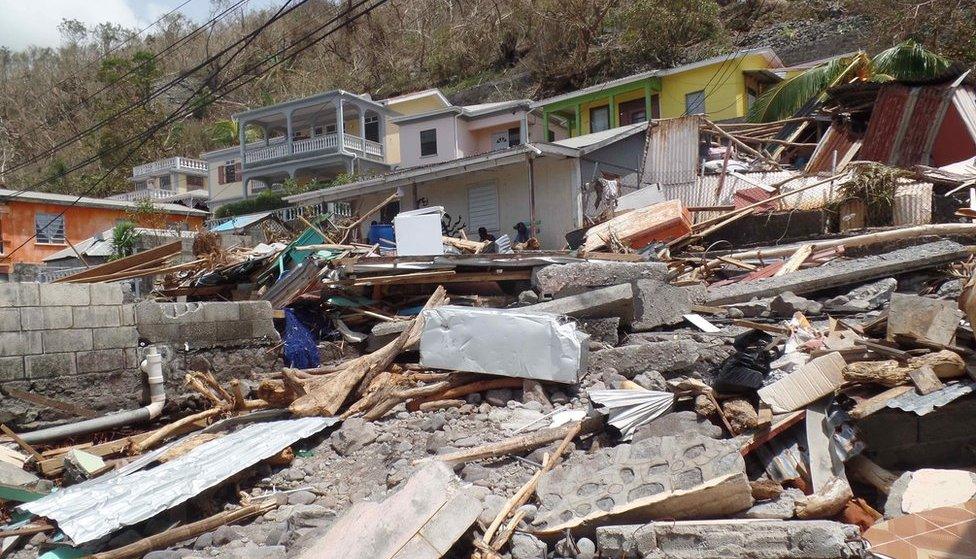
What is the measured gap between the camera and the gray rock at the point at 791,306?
7289 millimetres

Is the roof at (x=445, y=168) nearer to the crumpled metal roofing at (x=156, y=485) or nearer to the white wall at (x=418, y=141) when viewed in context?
the white wall at (x=418, y=141)

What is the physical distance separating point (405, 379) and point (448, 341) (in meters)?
0.66

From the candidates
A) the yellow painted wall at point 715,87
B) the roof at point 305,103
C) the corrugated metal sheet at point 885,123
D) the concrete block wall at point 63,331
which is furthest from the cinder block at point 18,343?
the roof at point 305,103

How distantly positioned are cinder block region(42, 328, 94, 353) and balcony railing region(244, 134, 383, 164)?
74.4ft

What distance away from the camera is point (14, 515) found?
20.0 ft

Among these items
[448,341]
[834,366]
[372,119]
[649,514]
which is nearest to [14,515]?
[448,341]

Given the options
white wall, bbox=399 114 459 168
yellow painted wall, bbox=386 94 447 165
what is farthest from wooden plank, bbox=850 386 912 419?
yellow painted wall, bbox=386 94 447 165

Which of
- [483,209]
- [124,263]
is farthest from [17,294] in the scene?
[483,209]

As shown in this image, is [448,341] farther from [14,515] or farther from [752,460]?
[14,515]

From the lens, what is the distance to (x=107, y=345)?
7.59 meters

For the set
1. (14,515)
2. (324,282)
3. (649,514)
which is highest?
(324,282)

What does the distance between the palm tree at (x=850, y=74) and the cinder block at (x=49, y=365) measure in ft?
50.1

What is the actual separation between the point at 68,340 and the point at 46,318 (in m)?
0.30

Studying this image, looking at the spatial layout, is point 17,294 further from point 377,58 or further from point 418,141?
point 377,58
